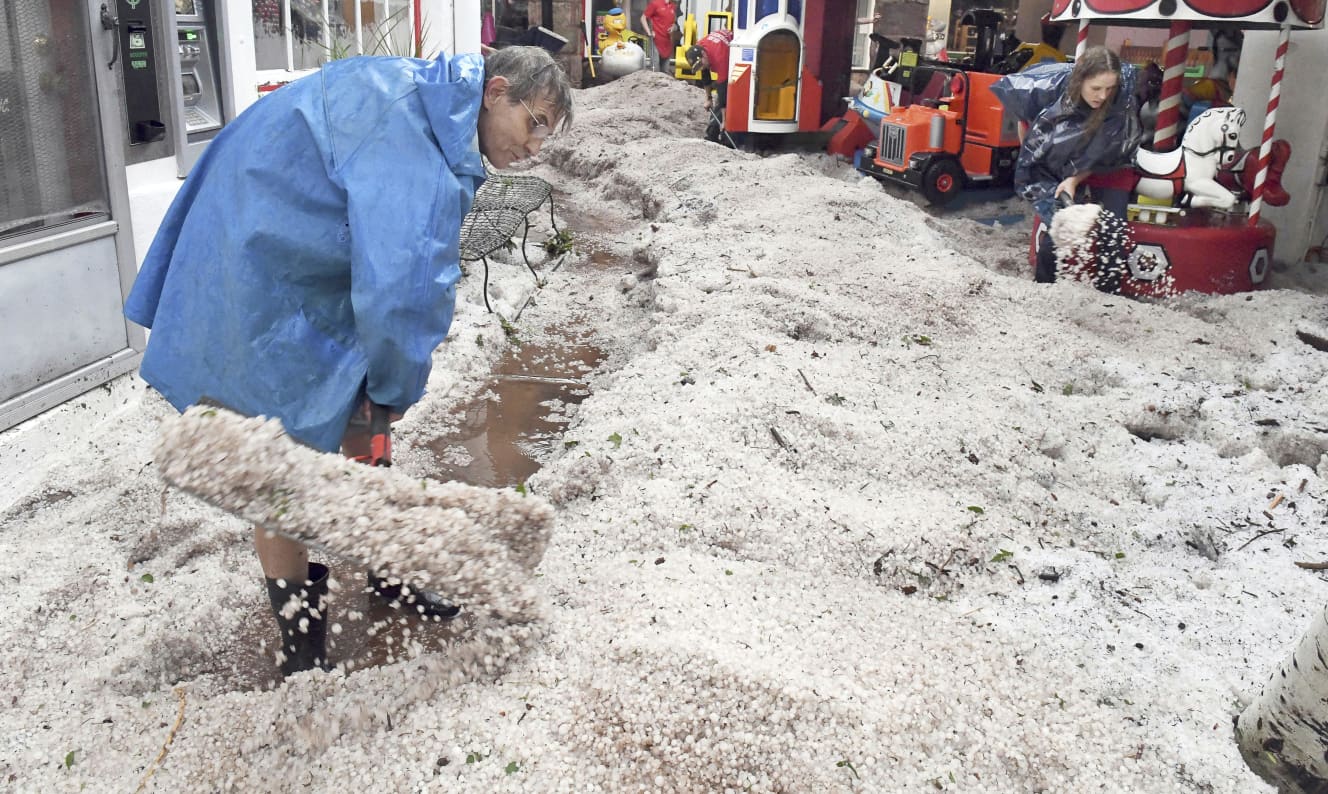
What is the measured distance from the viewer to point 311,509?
84.7 inches

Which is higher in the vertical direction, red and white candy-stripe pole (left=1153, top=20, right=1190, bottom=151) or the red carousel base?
red and white candy-stripe pole (left=1153, top=20, right=1190, bottom=151)

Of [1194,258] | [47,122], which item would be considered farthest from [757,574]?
[1194,258]

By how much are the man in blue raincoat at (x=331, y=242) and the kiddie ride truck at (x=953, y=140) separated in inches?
250

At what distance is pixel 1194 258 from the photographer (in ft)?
19.1

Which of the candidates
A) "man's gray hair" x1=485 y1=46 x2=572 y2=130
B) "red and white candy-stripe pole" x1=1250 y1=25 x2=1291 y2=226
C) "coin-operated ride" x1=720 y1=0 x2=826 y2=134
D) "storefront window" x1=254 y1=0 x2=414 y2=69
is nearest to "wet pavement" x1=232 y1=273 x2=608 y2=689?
"man's gray hair" x1=485 y1=46 x2=572 y2=130

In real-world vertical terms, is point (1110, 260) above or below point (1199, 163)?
below

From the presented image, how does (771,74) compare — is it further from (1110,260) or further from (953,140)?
(1110,260)

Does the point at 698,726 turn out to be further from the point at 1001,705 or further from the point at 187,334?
the point at 187,334

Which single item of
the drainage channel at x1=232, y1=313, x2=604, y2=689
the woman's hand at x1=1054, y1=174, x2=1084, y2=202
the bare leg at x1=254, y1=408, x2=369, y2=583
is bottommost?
the drainage channel at x1=232, y1=313, x2=604, y2=689

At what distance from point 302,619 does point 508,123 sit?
129 centimetres

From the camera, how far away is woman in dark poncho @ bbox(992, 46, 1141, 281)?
18.4 ft

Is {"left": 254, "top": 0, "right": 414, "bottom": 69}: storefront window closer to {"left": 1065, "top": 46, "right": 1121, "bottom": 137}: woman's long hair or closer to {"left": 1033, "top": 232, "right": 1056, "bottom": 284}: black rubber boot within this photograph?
{"left": 1065, "top": 46, "right": 1121, "bottom": 137}: woman's long hair

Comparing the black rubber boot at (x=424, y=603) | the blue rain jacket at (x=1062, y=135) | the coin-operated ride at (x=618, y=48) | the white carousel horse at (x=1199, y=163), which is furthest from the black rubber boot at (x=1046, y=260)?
the coin-operated ride at (x=618, y=48)

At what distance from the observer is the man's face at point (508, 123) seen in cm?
243
